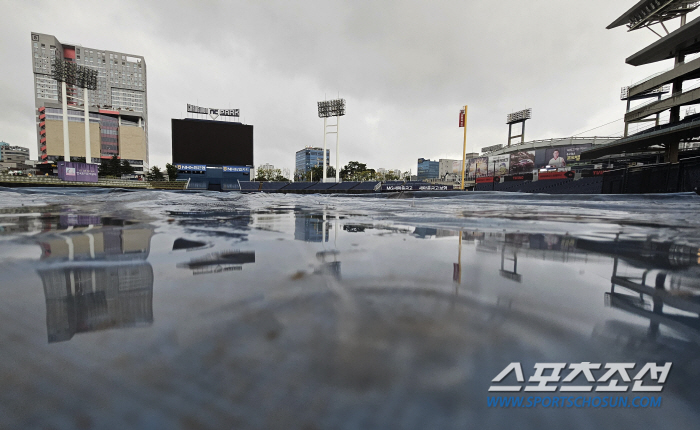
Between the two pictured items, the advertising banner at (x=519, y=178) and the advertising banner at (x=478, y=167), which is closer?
the advertising banner at (x=519, y=178)

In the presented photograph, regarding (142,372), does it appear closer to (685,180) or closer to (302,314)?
(302,314)

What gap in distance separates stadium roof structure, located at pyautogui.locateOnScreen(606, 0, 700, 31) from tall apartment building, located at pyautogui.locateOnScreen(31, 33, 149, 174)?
72563 millimetres

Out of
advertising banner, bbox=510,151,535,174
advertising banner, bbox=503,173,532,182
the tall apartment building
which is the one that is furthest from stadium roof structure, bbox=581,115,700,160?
the tall apartment building

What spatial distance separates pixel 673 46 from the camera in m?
20.1

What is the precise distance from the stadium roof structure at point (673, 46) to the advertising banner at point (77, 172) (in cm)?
4135

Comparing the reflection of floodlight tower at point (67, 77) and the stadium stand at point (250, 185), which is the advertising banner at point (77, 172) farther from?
the stadium stand at point (250, 185)

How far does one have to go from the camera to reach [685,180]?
9.34 metres

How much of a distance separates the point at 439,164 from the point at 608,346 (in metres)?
111

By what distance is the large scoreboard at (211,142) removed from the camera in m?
28.1

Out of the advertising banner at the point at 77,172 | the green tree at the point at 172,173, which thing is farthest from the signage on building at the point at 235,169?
the advertising banner at the point at 77,172

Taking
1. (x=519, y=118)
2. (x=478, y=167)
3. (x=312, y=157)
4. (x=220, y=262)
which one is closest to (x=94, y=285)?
(x=220, y=262)

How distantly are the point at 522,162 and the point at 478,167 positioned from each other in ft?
22.9

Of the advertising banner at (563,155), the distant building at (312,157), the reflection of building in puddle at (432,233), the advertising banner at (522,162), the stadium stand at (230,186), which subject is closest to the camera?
the reflection of building in puddle at (432,233)

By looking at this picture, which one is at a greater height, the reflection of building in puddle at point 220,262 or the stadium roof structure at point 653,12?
the stadium roof structure at point 653,12
